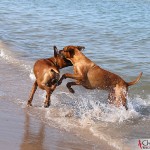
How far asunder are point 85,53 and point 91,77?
432cm

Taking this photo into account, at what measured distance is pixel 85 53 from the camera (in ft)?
39.6

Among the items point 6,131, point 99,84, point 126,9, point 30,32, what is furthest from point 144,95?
point 126,9

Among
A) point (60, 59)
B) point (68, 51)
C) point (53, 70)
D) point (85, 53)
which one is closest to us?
point (53, 70)

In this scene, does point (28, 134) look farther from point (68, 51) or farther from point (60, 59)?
point (68, 51)

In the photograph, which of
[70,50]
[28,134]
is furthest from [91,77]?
[28,134]

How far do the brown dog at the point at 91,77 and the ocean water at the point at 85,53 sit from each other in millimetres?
313

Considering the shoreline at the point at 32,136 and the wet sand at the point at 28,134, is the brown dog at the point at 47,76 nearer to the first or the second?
the wet sand at the point at 28,134

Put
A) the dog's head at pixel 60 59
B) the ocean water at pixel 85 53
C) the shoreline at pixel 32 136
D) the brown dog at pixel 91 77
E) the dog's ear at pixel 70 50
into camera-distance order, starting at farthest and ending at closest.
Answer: the dog's ear at pixel 70 50
the brown dog at pixel 91 77
the dog's head at pixel 60 59
the ocean water at pixel 85 53
the shoreline at pixel 32 136

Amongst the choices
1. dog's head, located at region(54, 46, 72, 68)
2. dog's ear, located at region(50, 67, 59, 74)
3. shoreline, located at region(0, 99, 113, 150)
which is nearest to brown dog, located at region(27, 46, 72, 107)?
dog's ear, located at region(50, 67, 59, 74)

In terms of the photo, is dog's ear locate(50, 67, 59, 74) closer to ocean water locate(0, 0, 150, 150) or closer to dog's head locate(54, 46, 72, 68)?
dog's head locate(54, 46, 72, 68)

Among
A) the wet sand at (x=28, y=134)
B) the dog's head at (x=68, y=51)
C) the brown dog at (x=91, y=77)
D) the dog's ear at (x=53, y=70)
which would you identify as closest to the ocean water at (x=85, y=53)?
the wet sand at (x=28, y=134)

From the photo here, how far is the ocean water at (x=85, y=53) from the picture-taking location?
677 cm

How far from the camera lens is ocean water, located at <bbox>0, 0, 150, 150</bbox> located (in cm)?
677

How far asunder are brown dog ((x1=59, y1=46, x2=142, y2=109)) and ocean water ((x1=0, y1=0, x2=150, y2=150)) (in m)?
0.31
